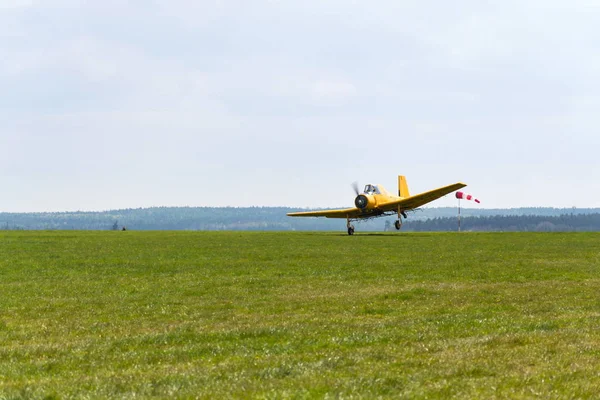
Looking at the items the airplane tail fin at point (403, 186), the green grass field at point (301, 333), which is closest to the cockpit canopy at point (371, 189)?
the airplane tail fin at point (403, 186)

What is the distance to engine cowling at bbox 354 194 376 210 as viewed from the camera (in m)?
75.8

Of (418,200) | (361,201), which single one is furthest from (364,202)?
(418,200)

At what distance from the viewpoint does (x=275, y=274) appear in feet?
94.6

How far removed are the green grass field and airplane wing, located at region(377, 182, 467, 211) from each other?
45.6 m

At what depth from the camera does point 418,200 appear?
79938mm

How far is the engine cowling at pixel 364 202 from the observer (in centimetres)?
7575

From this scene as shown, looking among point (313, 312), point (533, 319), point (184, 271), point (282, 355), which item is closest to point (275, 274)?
point (184, 271)

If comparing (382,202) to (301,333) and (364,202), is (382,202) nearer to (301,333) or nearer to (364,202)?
(364,202)

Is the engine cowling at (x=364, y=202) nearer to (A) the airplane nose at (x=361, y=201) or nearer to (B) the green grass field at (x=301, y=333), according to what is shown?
(A) the airplane nose at (x=361, y=201)

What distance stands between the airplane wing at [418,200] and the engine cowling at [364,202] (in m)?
1.24

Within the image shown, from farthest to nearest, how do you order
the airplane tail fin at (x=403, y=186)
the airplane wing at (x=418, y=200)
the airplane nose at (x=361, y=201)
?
the airplane tail fin at (x=403, y=186), the airplane wing at (x=418, y=200), the airplane nose at (x=361, y=201)

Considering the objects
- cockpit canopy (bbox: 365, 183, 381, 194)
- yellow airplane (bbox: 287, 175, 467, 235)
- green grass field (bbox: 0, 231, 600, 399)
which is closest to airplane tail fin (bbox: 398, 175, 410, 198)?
yellow airplane (bbox: 287, 175, 467, 235)

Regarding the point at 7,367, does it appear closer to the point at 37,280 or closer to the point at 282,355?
the point at 282,355

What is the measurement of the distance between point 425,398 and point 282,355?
371 centimetres
